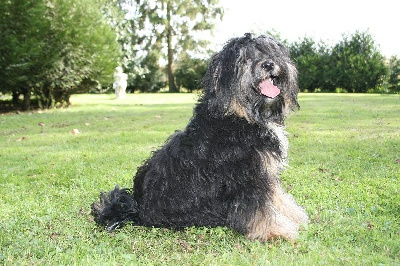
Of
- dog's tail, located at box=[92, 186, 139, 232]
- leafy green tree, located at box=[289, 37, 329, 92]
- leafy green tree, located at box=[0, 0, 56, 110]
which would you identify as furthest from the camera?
leafy green tree, located at box=[289, 37, 329, 92]

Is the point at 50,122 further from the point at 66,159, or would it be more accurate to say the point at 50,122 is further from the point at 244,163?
the point at 244,163

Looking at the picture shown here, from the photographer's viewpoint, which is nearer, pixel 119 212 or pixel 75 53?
pixel 119 212

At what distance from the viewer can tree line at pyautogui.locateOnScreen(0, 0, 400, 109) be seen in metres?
16.3

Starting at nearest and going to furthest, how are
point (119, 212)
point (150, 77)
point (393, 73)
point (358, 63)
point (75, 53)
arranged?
1. point (119, 212)
2. point (75, 53)
3. point (393, 73)
4. point (358, 63)
5. point (150, 77)

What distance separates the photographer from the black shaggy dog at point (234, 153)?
154 inches

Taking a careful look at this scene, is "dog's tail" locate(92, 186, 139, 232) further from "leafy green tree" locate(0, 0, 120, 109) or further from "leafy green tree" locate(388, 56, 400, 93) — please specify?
"leafy green tree" locate(388, 56, 400, 93)

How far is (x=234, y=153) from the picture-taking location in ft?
12.8

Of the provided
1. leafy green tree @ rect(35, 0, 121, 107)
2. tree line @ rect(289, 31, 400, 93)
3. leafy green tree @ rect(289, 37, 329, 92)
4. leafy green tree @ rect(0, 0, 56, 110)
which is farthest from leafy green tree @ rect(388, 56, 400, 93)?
leafy green tree @ rect(0, 0, 56, 110)

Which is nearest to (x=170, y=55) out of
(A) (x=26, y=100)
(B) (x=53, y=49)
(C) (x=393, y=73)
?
(C) (x=393, y=73)

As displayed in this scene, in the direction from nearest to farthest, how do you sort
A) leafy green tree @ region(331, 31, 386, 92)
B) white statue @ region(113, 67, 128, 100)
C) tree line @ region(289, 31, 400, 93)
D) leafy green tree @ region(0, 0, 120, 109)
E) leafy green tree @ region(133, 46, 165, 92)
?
leafy green tree @ region(0, 0, 120, 109)
white statue @ region(113, 67, 128, 100)
tree line @ region(289, 31, 400, 93)
leafy green tree @ region(331, 31, 386, 92)
leafy green tree @ region(133, 46, 165, 92)

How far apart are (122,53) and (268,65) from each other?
2857cm

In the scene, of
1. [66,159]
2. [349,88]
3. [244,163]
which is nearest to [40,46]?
[66,159]

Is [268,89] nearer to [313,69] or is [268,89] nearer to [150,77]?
[313,69]

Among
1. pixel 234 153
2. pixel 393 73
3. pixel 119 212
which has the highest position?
pixel 393 73
